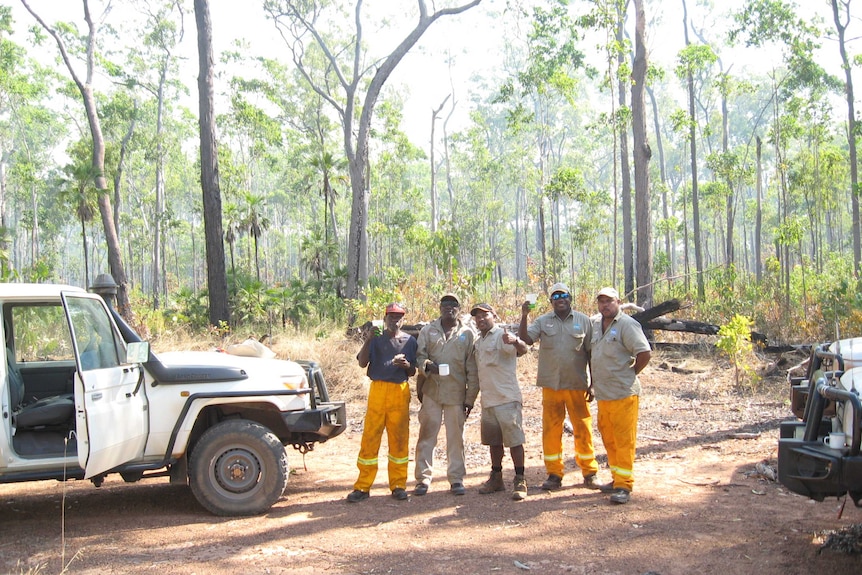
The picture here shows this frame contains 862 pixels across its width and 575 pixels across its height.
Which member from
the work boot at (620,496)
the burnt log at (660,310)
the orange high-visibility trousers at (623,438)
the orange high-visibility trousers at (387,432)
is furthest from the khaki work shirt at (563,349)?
the burnt log at (660,310)

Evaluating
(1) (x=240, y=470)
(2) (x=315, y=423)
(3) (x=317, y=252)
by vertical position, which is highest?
(3) (x=317, y=252)

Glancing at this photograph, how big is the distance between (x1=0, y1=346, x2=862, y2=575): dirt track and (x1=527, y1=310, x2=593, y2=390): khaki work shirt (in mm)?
1000

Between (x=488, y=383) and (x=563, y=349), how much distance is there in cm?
74

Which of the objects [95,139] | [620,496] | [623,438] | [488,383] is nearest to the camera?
[620,496]

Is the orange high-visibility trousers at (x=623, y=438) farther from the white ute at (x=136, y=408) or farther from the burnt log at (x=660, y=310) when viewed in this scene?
the burnt log at (x=660, y=310)

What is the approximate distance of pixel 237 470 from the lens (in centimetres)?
581

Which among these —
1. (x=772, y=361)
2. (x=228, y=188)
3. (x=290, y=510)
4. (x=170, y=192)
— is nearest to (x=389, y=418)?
(x=290, y=510)

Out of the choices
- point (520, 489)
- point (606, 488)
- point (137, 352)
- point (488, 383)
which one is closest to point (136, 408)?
point (137, 352)

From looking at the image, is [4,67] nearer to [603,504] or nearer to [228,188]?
[228,188]

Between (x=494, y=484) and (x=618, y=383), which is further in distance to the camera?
(x=494, y=484)

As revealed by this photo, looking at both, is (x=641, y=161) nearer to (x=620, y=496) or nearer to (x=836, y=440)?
(x=620, y=496)

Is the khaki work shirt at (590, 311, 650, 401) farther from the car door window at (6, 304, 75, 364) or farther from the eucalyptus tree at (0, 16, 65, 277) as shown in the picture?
the eucalyptus tree at (0, 16, 65, 277)

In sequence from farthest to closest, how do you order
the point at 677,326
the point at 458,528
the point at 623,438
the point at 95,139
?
the point at 95,139 < the point at 677,326 < the point at 623,438 < the point at 458,528

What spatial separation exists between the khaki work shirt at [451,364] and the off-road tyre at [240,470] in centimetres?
147
